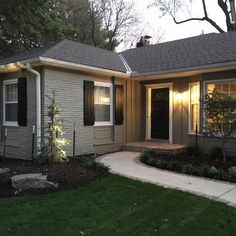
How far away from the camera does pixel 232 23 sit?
23.6 m

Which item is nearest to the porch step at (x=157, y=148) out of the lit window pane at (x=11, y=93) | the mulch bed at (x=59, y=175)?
the mulch bed at (x=59, y=175)

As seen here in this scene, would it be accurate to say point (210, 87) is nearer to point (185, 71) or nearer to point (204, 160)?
point (185, 71)

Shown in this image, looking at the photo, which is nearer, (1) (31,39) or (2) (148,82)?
(2) (148,82)

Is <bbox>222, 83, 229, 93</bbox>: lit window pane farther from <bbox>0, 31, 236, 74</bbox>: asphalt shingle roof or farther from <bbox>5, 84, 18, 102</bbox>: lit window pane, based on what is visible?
<bbox>5, 84, 18, 102</bbox>: lit window pane

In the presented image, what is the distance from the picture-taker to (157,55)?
44.3ft

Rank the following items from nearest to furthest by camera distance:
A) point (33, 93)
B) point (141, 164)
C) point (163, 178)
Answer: point (163, 178), point (141, 164), point (33, 93)

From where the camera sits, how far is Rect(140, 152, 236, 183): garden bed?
7.51 meters

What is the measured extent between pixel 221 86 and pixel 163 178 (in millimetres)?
4613

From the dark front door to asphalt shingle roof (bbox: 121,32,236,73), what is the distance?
1096 millimetres

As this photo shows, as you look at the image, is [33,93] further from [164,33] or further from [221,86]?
[164,33]

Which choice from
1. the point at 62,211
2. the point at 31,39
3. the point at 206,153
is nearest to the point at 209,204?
the point at 62,211

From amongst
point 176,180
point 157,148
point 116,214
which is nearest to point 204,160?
point 157,148

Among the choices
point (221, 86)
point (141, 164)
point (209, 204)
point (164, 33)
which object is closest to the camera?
point (209, 204)

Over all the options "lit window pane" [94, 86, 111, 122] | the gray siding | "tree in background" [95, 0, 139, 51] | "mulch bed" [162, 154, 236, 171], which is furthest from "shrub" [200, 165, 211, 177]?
"tree in background" [95, 0, 139, 51]
